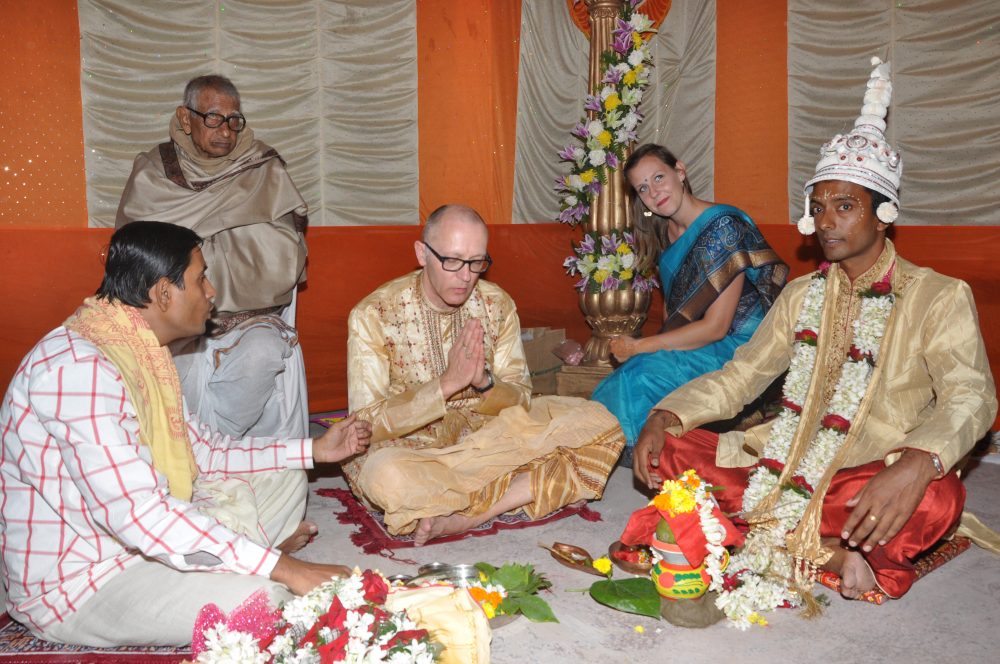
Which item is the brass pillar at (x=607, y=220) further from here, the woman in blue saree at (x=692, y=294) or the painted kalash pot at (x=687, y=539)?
the painted kalash pot at (x=687, y=539)

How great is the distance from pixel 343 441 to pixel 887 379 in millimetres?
2260

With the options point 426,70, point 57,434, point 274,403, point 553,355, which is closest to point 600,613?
point 57,434

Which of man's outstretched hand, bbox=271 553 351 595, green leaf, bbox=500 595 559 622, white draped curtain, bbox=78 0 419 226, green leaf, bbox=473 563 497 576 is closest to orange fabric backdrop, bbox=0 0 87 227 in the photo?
white draped curtain, bbox=78 0 419 226

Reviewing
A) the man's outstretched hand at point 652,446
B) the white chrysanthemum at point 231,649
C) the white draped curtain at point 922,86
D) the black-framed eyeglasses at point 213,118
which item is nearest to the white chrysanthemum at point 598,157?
the white draped curtain at point 922,86

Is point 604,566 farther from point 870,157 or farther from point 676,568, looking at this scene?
point 870,157

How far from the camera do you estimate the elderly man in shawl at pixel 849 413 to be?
317cm

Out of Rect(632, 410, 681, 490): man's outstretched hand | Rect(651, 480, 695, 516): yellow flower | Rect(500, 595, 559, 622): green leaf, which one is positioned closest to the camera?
Rect(651, 480, 695, 516): yellow flower

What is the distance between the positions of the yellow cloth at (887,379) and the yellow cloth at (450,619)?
5.08ft

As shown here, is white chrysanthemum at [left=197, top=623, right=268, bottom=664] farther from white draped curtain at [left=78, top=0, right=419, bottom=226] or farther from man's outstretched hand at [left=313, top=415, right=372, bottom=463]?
white draped curtain at [left=78, top=0, right=419, bottom=226]

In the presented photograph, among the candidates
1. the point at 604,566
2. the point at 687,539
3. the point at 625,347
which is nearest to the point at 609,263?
the point at 625,347

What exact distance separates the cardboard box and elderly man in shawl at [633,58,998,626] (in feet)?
9.34

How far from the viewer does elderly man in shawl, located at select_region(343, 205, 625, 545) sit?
12.9 feet

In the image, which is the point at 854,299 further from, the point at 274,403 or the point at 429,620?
the point at 274,403

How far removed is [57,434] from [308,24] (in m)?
5.00
